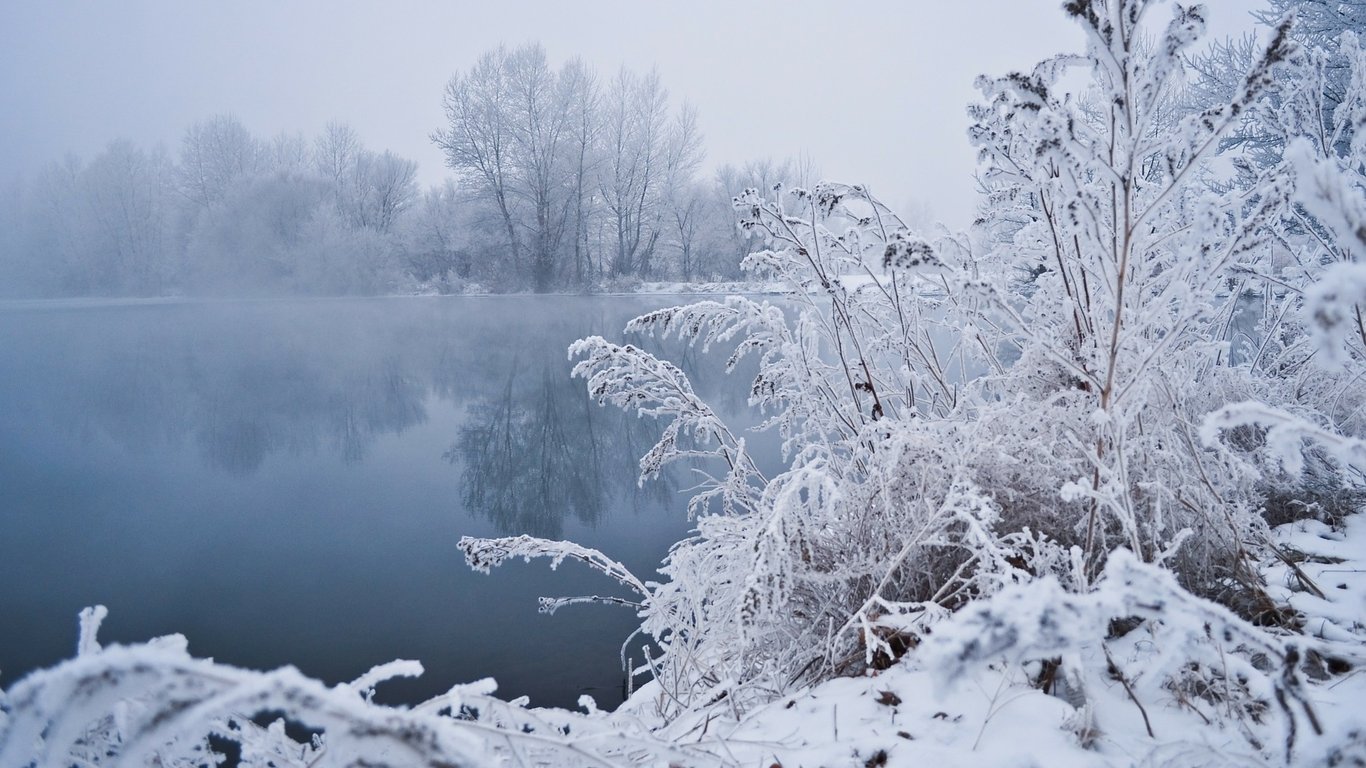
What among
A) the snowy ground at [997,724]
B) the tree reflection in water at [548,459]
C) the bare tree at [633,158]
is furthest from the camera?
the bare tree at [633,158]

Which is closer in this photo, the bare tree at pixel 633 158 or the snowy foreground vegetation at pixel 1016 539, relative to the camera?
the snowy foreground vegetation at pixel 1016 539

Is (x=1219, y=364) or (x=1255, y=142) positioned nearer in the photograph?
(x=1219, y=364)

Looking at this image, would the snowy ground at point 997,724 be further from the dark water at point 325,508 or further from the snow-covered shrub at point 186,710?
the dark water at point 325,508

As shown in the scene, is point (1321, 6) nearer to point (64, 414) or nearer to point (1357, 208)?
point (1357, 208)

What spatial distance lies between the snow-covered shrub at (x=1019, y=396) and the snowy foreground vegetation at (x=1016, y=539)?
1 centimetres

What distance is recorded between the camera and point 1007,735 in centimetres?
113

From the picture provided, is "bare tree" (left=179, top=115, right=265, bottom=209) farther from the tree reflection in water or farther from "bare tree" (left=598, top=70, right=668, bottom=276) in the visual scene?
the tree reflection in water

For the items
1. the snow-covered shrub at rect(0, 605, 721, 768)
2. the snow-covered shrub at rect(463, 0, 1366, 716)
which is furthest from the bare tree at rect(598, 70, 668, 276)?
the snow-covered shrub at rect(0, 605, 721, 768)

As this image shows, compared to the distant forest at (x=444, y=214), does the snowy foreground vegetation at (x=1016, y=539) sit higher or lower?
lower

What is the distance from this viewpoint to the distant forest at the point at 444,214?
Result: 28.2 meters

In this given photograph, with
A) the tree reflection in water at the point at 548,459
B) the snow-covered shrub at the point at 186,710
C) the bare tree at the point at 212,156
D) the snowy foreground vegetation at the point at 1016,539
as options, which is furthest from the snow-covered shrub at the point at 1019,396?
the bare tree at the point at 212,156

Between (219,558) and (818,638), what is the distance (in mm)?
4964

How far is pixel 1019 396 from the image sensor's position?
181 centimetres

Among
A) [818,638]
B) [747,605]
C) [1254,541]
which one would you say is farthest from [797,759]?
[1254,541]
